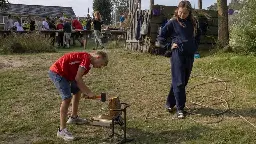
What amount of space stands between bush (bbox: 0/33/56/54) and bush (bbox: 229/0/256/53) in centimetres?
783

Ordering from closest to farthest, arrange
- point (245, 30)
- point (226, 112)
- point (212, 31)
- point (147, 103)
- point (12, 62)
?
point (226, 112) < point (147, 103) < point (245, 30) < point (12, 62) < point (212, 31)

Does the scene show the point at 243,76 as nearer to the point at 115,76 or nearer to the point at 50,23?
the point at 115,76

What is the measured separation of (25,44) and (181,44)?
35.0 ft

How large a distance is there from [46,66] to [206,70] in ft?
15.5

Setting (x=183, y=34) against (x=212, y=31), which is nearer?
(x=183, y=34)

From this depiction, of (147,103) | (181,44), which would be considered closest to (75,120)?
(147,103)

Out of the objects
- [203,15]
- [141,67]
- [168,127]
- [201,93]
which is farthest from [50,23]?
[168,127]

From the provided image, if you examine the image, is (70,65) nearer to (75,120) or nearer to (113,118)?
(113,118)

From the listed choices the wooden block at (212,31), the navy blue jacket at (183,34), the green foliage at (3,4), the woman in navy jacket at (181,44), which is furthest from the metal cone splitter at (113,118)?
the green foliage at (3,4)

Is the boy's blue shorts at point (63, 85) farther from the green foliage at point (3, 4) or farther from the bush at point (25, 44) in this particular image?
the green foliage at point (3, 4)

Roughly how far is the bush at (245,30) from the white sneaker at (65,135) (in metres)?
6.49

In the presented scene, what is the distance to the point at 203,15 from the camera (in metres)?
13.7

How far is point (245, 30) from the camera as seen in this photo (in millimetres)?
10328

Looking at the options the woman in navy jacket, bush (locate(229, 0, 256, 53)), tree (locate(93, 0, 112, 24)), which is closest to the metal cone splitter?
the woman in navy jacket
